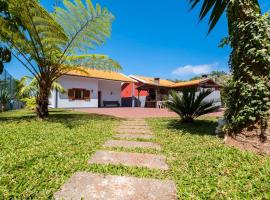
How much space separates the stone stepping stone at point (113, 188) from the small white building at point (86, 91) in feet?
47.6

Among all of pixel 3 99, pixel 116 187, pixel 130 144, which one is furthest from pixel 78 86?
pixel 116 187

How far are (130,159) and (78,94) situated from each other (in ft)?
58.8

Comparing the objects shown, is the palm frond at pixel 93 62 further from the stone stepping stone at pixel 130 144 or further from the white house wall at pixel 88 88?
the white house wall at pixel 88 88

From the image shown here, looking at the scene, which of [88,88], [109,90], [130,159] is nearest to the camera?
[130,159]

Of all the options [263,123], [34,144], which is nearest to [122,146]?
[34,144]

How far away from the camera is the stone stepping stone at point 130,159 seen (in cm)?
324

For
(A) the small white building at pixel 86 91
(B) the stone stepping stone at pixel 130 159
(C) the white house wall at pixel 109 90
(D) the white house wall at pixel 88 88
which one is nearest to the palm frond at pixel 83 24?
(B) the stone stepping stone at pixel 130 159

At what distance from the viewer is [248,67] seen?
4.32 meters

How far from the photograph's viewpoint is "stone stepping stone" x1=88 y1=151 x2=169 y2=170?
3.24 metres

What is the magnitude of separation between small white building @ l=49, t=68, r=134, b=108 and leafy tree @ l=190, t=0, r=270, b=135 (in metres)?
12.9

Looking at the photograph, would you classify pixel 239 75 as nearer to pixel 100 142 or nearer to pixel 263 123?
pixel 263 123

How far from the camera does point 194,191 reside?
2406 millimetres

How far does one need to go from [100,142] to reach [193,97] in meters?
4.53

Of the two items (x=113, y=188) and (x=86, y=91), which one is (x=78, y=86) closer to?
(x=86, y=91)
